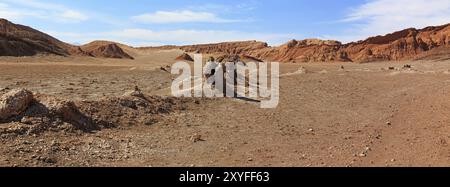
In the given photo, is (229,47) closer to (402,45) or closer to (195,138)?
(402,45)

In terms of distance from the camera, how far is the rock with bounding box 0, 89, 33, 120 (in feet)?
32.4

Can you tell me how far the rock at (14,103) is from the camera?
989 centimetres

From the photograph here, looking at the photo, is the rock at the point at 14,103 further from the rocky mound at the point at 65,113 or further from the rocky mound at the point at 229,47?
the rocky mound at the point at 229,47

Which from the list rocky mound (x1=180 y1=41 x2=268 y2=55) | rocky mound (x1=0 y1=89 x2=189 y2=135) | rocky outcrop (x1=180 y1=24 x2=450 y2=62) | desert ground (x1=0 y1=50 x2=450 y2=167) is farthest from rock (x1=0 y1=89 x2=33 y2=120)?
rocky mound (x1=180 y1=41 x2=268 y2=55)

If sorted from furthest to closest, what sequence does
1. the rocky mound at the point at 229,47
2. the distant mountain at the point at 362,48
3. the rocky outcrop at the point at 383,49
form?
1. the rocky mound at the point at 229,47
2. the rocky outcrop at the point at 383,49
3. the distant mountain at the point at 362,48

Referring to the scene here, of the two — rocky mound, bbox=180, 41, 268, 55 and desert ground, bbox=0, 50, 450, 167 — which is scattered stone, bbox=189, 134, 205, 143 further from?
rocky mound, bbox=180, 41, 268, 55

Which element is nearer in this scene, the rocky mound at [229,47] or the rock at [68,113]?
the rock at [68,113]

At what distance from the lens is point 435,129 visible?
460 inches

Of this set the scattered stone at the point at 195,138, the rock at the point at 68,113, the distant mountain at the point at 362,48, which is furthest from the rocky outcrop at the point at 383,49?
the rock at the point at 68,113

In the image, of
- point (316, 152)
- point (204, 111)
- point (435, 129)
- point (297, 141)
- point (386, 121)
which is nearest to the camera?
Result: point (316, 152)
